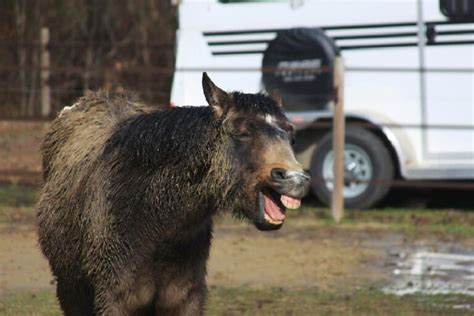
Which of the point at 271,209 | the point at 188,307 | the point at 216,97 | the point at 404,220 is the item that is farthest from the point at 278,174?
the point at 404,220

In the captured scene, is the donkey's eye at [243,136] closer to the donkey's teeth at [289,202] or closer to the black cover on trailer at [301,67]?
the donkey's teeth at [289,202]

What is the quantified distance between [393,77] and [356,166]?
1.18 m

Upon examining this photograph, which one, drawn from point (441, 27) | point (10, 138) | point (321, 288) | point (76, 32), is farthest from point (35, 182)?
point (76, 32)

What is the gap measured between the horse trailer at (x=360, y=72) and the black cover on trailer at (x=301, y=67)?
0.01 m

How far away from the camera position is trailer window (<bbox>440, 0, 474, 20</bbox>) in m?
14.9

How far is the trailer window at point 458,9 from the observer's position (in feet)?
48.8

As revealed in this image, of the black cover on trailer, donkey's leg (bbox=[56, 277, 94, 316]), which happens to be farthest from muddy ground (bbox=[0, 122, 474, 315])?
donkey's leg (bbox=[56, 277, 94, 316])

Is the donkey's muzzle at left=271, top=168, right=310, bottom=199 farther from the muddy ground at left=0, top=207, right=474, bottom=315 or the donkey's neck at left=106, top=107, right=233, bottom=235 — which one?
the muddy ground at left=0, top=207, right=474, bottom=315

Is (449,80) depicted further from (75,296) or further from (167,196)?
(167,196)

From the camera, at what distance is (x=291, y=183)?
5.98 metres

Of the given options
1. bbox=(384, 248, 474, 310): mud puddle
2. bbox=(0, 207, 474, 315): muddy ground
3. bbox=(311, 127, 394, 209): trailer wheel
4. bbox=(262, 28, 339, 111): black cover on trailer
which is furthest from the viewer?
bbox=(262, 28, 339, 111): black cover on trailer

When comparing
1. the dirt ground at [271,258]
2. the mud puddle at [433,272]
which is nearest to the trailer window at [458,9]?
the dirt ground at [271,258]

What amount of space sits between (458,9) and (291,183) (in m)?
9.39

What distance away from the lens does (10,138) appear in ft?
64.7
